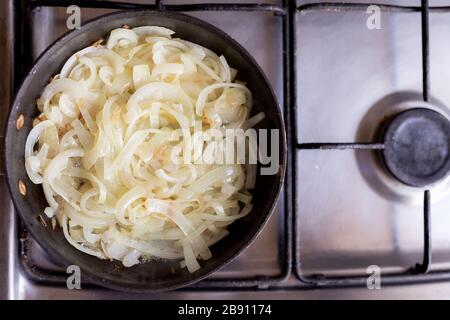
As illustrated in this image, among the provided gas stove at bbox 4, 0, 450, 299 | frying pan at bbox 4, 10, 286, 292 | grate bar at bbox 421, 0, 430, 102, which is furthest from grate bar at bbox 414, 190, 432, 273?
frying pan at bbox 4, 10, 286, 292

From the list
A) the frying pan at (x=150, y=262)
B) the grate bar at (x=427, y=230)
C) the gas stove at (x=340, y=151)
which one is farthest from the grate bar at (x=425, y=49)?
the frying pan at (x=150, y=262)

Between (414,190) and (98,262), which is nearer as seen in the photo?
(98,262)

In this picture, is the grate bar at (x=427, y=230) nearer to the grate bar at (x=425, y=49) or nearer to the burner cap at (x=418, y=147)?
the burner cap at (x=418, y=147)

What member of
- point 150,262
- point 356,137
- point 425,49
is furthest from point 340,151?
point 150,262

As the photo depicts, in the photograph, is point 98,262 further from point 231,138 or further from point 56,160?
point 231,138

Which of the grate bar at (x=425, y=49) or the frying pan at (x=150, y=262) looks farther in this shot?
the grate bar at (x=425, y=49)

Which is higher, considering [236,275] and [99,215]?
[99,215]

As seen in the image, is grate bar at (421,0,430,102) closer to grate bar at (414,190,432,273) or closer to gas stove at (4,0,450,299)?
gas stove at (4,0,450,299)
